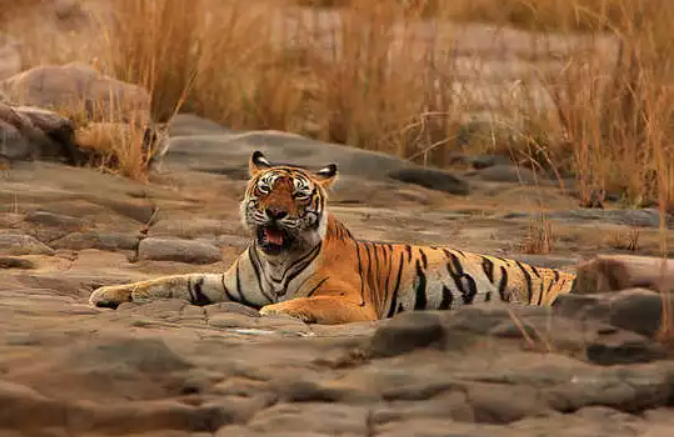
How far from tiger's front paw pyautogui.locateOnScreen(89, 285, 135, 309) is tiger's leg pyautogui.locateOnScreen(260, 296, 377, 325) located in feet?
1.83

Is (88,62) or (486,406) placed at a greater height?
(88,62)

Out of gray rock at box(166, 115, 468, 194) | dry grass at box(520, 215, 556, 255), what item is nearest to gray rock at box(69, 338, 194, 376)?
dry grass at box(520, 215, 556, 255)

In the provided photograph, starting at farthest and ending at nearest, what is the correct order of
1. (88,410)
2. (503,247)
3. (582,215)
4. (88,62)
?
(88,62) → (582,215) → (503,247) → (88,410)

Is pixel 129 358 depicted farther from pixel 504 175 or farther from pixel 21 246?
pixel 504 175

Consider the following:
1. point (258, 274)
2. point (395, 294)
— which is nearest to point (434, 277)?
point (395, 294)

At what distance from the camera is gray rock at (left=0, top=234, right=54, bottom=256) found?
22.4 feet

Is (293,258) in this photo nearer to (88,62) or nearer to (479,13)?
(88,62)

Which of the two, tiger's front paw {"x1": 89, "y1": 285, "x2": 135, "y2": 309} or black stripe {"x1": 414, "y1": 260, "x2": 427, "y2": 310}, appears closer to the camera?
tiger's front paw {"x1": 89, "y1": 285, "x2": 135, "y2": 309}

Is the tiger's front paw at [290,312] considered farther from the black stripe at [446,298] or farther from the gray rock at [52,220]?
the gray rock at [52,220]

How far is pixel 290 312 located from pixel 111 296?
716 mm

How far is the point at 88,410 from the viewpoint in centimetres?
348

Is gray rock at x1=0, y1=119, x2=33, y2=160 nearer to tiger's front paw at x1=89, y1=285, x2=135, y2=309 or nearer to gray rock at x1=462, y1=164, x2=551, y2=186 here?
gray rock at x1=462, y1=164, x2=551, y2=186

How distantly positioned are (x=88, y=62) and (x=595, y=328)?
892 cm

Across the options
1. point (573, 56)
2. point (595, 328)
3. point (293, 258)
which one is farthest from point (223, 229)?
point (595, 328)
